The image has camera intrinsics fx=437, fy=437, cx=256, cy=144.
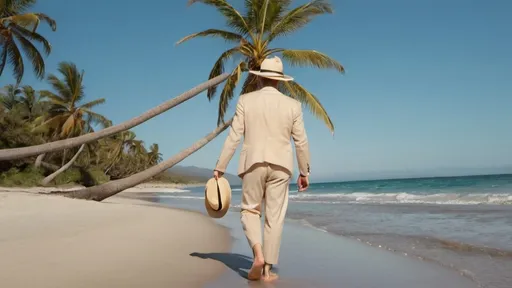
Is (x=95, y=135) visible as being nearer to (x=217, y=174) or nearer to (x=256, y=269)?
(x=217, y=174)

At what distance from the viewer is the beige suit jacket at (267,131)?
3.81m

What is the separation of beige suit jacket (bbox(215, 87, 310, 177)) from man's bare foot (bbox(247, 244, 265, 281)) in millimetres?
661

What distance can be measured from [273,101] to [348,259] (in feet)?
6.90

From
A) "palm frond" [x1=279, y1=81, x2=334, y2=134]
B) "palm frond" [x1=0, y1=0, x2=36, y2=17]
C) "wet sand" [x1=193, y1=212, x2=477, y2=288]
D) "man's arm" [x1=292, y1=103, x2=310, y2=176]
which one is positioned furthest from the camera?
"palm frond" [x1=0, y1=0, x2=36, y2=17]

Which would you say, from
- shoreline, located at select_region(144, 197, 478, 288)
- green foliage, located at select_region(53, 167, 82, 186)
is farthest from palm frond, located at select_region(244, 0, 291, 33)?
green foliage, located at select_region(53, 167, 82, 186)

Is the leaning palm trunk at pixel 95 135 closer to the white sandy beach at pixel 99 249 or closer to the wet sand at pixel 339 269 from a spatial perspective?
the white sandy beach at pixel 99 249

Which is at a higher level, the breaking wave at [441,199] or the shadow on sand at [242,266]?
the shadow on sand at [242,266]

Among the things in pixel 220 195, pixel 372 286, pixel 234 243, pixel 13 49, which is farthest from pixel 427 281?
pixel 13 49

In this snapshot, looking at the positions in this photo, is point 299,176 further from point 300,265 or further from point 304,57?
point 304,57

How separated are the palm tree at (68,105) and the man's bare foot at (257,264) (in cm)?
2732

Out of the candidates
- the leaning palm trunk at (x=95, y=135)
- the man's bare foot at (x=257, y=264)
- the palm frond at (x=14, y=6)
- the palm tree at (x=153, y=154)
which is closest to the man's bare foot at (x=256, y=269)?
the man's bare foot at (x=257, y=264)

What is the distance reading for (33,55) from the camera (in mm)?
19172

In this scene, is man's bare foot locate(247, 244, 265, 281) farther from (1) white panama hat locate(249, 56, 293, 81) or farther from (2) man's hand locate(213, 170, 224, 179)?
(1) white panama hat locate(249, 56, 293, 81)

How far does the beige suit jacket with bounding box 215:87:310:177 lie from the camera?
12.5 feet
